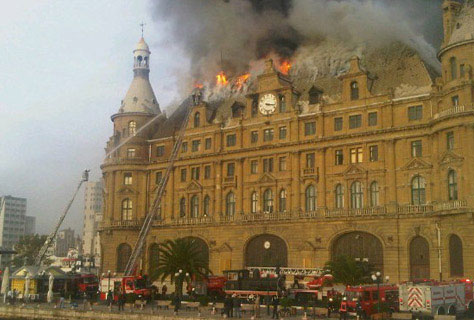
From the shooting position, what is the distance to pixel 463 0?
7188 cm

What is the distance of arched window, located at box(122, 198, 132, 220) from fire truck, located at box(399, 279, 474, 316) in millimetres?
51040

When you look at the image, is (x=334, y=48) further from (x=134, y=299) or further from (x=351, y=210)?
(x=134, y=299)

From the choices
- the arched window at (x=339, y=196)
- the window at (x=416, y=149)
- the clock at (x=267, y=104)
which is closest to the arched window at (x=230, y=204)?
the clock at (x=267, y=104)

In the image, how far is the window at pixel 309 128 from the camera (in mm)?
77312

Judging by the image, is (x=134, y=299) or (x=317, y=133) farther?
(x=317, y=133)

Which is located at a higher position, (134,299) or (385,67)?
(385,67)

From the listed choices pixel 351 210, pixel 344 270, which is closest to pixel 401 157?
pixel 351 210

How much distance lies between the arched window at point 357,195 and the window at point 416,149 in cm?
716

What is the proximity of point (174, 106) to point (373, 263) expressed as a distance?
45.4 meters

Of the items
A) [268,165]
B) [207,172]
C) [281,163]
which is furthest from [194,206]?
[281,163]

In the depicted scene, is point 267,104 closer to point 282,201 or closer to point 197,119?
point 197,119

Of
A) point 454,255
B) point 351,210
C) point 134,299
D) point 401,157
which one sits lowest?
point 134,299

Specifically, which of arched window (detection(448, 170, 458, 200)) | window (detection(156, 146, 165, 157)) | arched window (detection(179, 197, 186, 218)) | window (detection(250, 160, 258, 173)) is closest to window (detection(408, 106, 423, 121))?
arched window (detection(448, 170, 458, 200))

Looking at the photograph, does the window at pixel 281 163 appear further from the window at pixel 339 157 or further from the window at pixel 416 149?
the window at pixel 416 149
